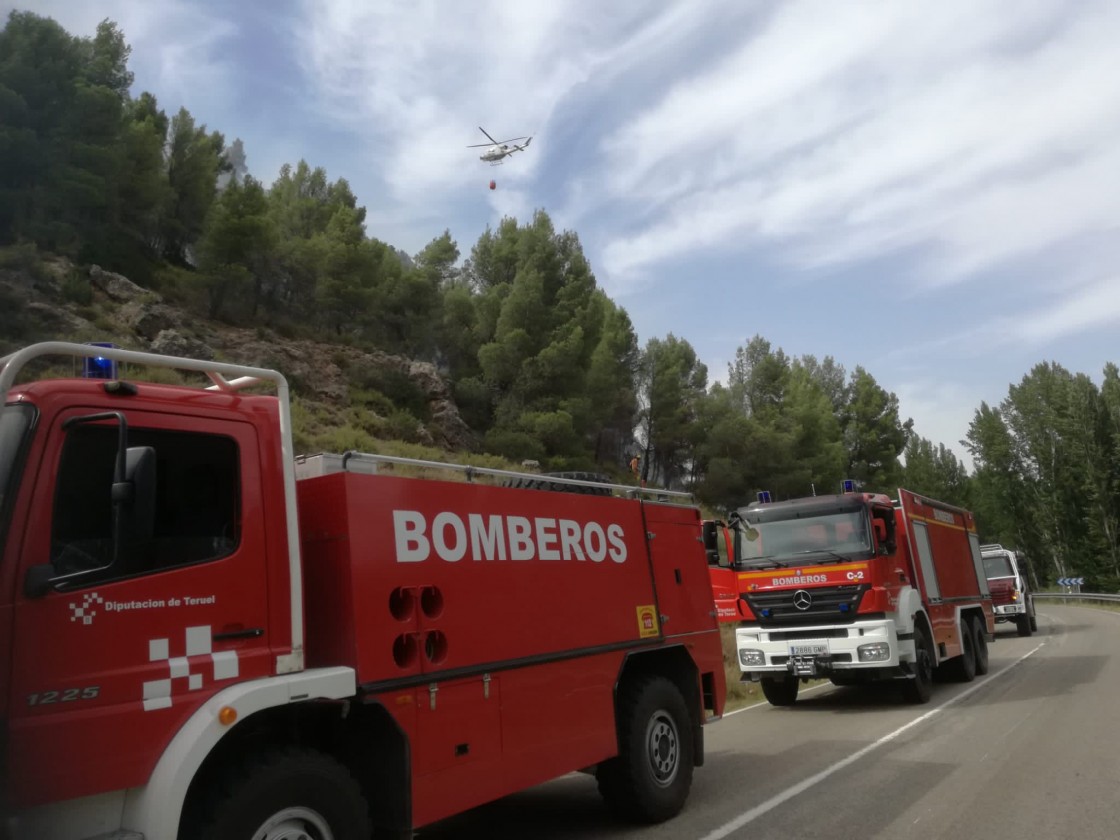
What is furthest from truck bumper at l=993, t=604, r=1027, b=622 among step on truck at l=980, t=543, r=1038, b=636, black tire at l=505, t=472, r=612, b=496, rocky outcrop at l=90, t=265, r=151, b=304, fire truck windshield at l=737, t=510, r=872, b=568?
rocky outcrop at l=90, t=265, r=151, b=304

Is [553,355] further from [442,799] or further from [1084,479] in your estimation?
[1084,479]

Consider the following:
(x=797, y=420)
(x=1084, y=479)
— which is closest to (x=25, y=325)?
(x=797, y=420)

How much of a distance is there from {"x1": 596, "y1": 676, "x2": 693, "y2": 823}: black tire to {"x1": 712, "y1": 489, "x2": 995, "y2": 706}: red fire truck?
12.0 ft

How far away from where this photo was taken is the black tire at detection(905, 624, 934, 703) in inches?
451

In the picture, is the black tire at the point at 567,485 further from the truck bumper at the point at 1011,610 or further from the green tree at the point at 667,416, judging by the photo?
the green tree at the point at 667,416

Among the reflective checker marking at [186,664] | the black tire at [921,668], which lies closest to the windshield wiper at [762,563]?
the black tire at [921,668]

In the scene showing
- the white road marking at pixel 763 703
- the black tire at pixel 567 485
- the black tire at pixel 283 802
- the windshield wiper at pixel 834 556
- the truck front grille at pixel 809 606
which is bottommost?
the white road marking at pixel 763 703

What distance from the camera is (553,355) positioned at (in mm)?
36656

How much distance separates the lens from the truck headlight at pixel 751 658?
38.3 ft

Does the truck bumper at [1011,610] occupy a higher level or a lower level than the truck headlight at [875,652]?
lower

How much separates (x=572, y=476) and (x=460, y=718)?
8.47 ft

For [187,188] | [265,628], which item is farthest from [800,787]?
[187,188]

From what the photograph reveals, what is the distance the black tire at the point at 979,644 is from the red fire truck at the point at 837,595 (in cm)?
224

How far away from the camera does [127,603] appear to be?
3.60 metres
